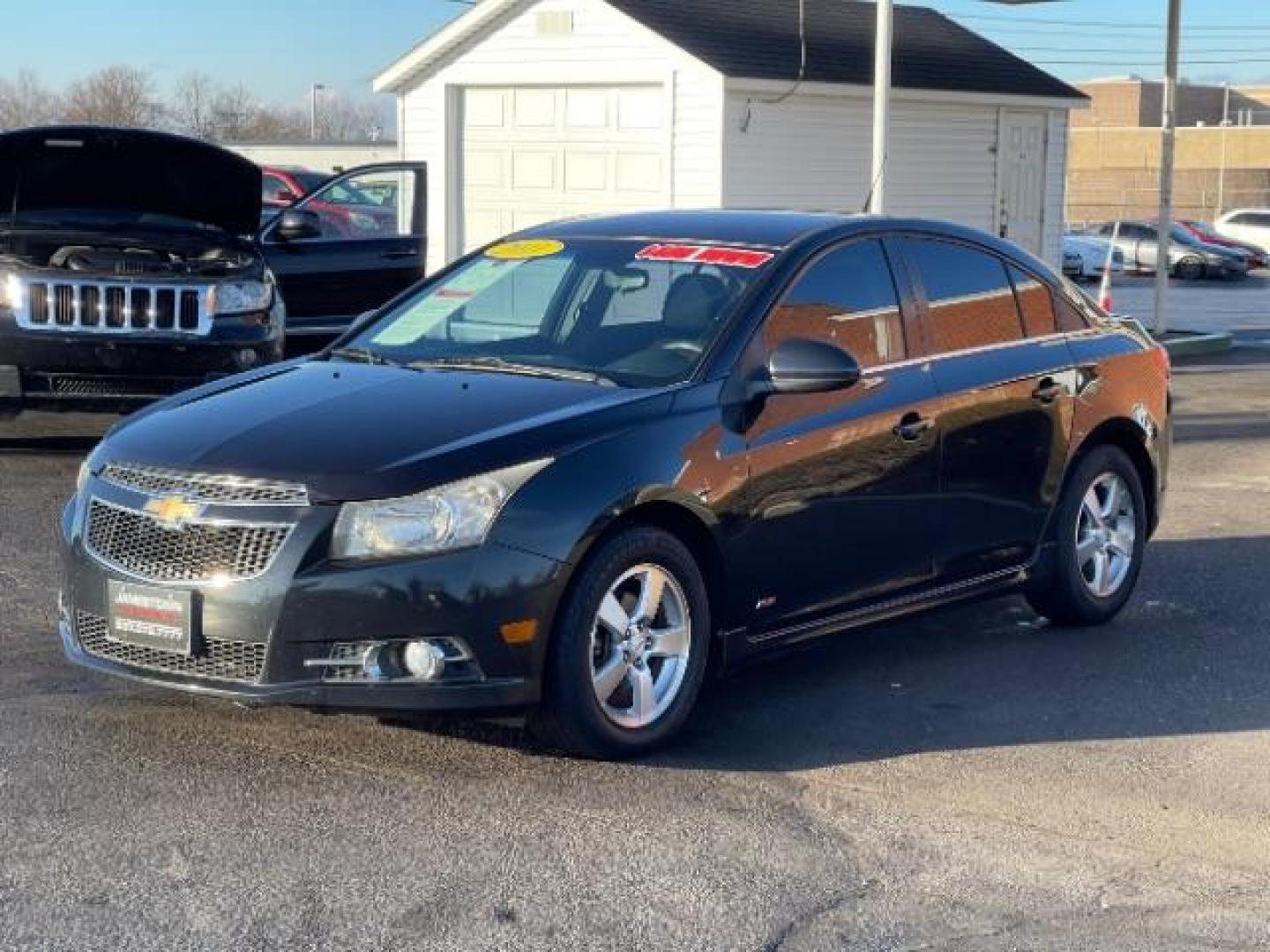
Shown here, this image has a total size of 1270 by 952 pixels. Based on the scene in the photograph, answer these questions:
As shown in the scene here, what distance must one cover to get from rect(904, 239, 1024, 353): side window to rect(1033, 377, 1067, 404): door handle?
0.21 meters

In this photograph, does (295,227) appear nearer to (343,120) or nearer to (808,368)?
(808,368)

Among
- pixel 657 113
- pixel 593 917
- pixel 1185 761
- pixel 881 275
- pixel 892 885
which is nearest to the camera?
pixel 593 917

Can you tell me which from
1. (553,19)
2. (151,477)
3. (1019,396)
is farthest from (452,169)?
(151,477)

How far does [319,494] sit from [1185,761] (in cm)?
282

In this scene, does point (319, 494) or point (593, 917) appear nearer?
point (593, 917)

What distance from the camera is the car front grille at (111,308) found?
10008 millimetres

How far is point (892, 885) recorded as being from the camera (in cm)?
462

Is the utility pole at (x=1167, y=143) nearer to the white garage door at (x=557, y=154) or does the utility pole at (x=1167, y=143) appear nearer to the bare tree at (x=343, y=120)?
the white garage door at (x=557, y=154)

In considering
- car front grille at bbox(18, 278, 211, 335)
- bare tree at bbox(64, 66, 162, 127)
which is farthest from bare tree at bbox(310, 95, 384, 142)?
car front grille at bbox(18, 278, 211, 335)

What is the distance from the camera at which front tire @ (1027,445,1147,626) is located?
7348mm

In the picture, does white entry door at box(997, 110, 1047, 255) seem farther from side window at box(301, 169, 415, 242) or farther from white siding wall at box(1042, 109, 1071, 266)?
side window at box(301, 169, 415, 242)

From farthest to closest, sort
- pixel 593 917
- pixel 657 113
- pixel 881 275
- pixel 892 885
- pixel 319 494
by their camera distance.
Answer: pixel 657 113, pixel 881 275, pixel 319 494, pixel 892 885, pixel 593 917

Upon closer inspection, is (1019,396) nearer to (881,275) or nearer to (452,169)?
(881,275)

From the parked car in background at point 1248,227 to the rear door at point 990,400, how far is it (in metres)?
39.2
